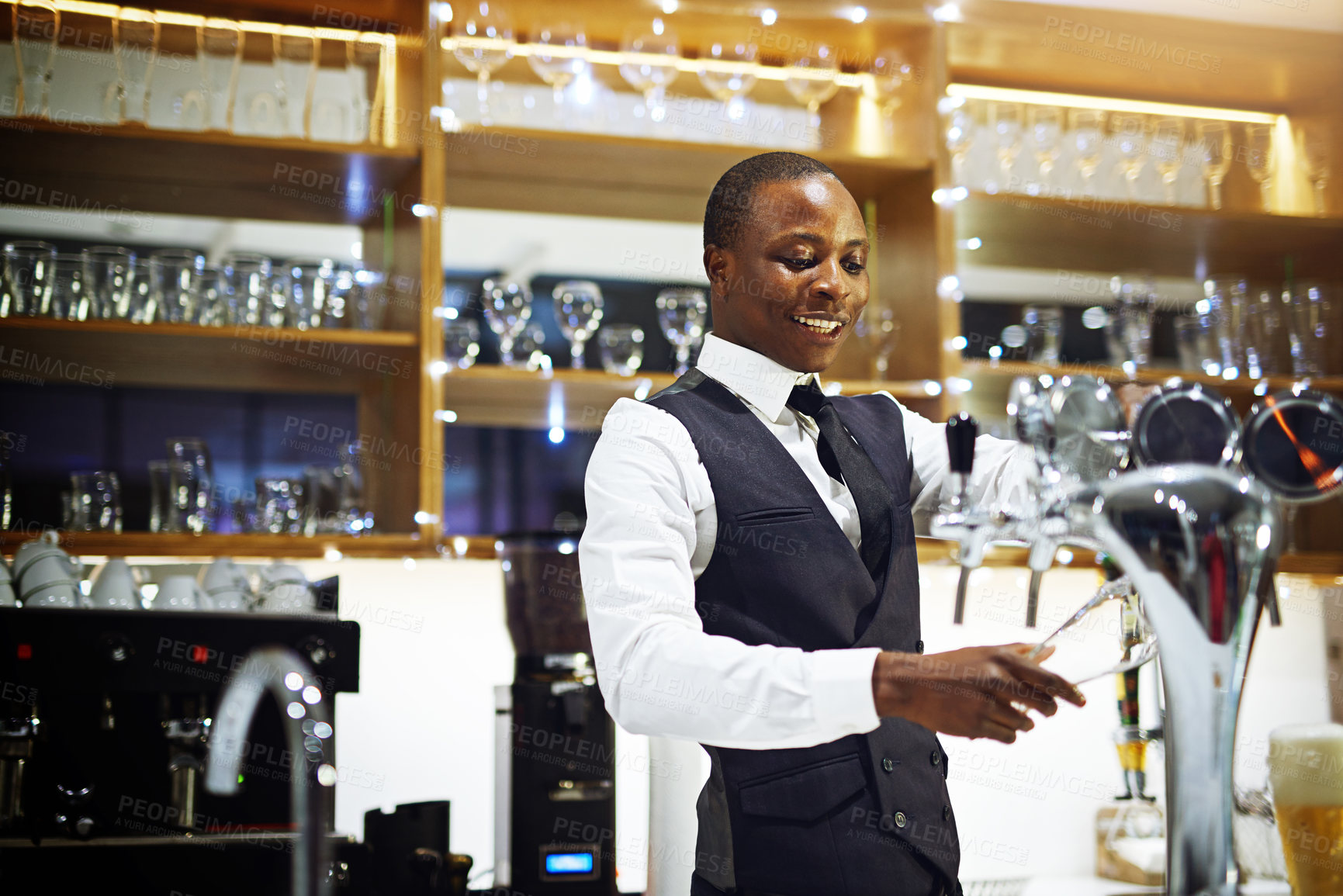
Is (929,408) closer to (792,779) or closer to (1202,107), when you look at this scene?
(1202,107)

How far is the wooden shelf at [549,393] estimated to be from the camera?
7.32 feet

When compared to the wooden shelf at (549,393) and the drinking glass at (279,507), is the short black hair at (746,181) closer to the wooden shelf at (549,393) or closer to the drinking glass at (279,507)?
the wooden shelf at (549,393)

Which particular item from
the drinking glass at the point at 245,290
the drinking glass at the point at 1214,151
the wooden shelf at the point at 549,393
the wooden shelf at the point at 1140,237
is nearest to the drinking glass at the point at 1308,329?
the wooden shelf at the point at 1140,237

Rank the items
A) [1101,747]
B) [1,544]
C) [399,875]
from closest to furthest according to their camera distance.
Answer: [399,875] < [1,544] < [1101,747]

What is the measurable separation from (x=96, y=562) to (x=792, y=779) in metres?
1.62

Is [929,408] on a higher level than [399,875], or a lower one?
higher

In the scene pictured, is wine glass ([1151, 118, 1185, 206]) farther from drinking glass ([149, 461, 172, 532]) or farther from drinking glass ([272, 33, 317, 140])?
drinking glass ([149, 461, 172, 532])

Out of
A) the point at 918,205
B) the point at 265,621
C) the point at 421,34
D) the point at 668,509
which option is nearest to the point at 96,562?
the point at 265,621

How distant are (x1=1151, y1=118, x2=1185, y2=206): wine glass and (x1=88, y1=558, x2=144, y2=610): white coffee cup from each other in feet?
7.31

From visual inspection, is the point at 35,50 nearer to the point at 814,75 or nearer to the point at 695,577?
the point at 814,75

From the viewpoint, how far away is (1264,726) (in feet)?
9.32

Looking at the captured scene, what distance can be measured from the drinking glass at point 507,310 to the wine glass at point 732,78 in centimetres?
62

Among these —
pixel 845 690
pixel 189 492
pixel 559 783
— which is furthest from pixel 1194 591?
pixel 189 492

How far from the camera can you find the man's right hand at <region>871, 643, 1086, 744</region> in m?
0.76
